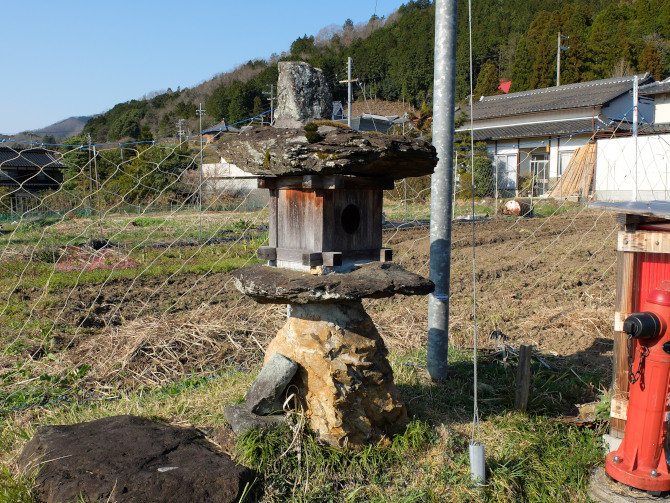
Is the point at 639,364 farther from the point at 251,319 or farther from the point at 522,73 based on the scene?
the point at 522,73

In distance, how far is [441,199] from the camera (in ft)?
13.8

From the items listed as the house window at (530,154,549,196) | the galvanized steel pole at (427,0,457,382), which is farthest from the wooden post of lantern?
the house window at (530,154,549,196)

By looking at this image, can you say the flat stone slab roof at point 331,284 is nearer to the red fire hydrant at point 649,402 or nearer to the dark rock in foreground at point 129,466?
the dark rock in foreground at point 129,466

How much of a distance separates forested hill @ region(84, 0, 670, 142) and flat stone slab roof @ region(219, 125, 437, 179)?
28388 mm

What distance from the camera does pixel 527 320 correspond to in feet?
19.7

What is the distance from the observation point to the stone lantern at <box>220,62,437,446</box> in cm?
298

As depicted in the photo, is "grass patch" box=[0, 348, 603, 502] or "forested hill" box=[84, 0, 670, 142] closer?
"grass patch" box=[0, 348, 603, 502]

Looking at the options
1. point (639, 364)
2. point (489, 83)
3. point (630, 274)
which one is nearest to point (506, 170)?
point (489, 83)

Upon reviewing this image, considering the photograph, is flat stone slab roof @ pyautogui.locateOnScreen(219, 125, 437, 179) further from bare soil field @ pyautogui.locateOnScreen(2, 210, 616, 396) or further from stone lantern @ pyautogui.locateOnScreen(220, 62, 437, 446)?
bare soil field @ pyautogui.locateOnScreen(2, 210, 616, 396)

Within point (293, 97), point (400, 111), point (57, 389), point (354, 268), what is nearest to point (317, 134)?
point (293, 97)

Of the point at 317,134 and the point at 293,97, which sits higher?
the point at 293,97

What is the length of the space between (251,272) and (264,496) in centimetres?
130

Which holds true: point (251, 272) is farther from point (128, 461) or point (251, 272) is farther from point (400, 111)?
point (400, 111)

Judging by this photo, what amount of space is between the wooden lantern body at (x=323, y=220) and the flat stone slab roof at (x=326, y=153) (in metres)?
0.13
